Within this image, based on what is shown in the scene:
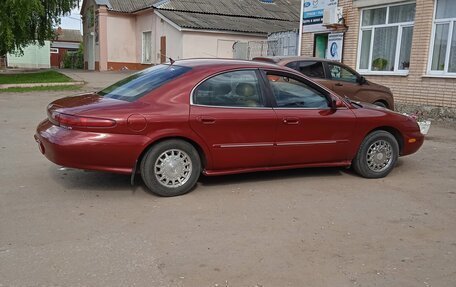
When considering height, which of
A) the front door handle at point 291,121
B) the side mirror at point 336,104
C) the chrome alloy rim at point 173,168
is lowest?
the chrome alloy rim at point 173,168

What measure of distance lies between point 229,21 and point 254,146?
76.3 ft

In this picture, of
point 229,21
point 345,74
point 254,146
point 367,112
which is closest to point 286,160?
point 254,146

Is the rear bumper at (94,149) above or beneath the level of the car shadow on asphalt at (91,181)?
above

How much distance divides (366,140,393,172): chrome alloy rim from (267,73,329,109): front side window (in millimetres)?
961

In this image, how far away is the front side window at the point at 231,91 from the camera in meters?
5.54

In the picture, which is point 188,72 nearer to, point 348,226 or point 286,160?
point 286,160

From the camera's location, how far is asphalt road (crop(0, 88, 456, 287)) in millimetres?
3637

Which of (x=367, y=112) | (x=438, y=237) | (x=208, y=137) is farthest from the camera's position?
(x=367, y=112)

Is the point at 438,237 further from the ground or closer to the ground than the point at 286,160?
closer to the ground

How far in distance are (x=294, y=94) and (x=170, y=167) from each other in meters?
A: 1.89

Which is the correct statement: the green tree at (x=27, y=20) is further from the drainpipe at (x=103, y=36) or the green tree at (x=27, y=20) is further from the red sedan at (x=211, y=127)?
the red sedan at (x=211, y=127)

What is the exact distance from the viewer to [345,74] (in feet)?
37.7

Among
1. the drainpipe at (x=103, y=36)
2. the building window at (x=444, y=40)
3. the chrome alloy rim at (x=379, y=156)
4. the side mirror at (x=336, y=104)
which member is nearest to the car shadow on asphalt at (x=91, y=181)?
the side mirror at (x=336, y=104)

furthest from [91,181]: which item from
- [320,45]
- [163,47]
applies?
[163,47]
